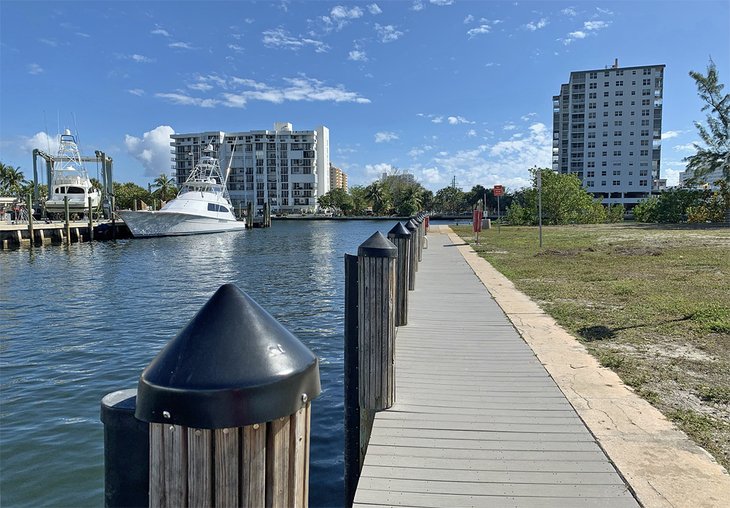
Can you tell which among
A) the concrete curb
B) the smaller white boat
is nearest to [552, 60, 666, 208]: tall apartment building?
the smaller white boat

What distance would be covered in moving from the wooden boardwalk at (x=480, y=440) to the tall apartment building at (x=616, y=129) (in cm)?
12182

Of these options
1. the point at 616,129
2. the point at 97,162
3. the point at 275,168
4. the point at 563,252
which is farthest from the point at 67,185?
the point at 616,129

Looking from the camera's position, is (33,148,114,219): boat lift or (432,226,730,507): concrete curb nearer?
(432,226,730,507): concrete curb

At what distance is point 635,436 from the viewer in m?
4.12

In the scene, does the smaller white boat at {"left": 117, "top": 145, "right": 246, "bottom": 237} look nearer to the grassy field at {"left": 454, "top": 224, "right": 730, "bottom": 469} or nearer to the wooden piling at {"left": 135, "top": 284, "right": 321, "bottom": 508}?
the grassy field at {"left": 454, "top": 224, "right": 730, "bottom": 469}

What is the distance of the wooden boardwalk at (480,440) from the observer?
3355 mm

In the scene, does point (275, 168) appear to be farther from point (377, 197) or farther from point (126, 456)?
point (126, 456)

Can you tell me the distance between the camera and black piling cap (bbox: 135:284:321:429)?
149 cm

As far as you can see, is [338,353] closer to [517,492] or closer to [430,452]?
[430,452]

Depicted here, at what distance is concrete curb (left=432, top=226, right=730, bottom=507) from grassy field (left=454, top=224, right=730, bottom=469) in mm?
167

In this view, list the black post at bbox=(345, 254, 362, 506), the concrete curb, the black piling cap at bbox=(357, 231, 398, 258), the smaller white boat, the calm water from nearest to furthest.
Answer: the concrete curb → the black post at bbox=(345, 254, 362, 506) → the black piling cap at bbox=(357, 231, 398, 258) → the calm water → the smaller white boat

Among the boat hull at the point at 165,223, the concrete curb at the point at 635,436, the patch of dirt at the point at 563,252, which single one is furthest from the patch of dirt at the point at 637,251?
the boat hull at the point at 165,223

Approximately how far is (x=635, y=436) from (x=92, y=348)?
374 inches

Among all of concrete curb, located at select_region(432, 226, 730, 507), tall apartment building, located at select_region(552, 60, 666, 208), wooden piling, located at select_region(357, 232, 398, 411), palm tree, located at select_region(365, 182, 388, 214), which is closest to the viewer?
concrete curb, located at select_region(432, 226, 730, 507)
